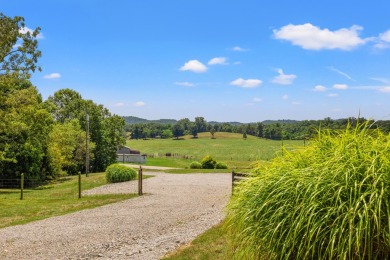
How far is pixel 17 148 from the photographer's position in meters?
32.3

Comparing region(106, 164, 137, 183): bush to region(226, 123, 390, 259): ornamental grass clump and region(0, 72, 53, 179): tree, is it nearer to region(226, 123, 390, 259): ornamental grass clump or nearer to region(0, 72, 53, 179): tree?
region(0, 72, 53, 179): tree

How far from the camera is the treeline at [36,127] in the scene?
22391mm

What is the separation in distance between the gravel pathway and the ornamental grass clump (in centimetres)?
129

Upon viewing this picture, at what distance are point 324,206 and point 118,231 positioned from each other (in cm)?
835

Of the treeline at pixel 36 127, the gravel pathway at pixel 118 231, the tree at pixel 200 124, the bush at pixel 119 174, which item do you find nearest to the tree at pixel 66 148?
the treeline at pixel 36 127

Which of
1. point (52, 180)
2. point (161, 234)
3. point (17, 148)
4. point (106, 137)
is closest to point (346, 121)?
point (161, 234)

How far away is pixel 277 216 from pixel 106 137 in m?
53.8

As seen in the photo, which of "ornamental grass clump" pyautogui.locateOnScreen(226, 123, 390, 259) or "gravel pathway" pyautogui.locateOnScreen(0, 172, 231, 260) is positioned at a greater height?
"ornamental grass clump" pyautogui.locateOnScreen(226, 123, 390, 259)

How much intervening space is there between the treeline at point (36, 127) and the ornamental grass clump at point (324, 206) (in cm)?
2096

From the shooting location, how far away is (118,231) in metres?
11.0

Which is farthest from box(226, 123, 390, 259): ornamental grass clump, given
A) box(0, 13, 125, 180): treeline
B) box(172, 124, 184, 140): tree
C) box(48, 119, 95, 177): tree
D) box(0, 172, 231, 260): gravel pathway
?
box(172, 124, 184, 140): tree

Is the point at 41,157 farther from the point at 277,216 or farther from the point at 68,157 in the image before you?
the point at 277,216

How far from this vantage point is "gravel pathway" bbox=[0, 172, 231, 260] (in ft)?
29.0

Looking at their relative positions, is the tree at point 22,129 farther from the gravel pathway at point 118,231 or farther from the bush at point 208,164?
the bush at point 208,164
